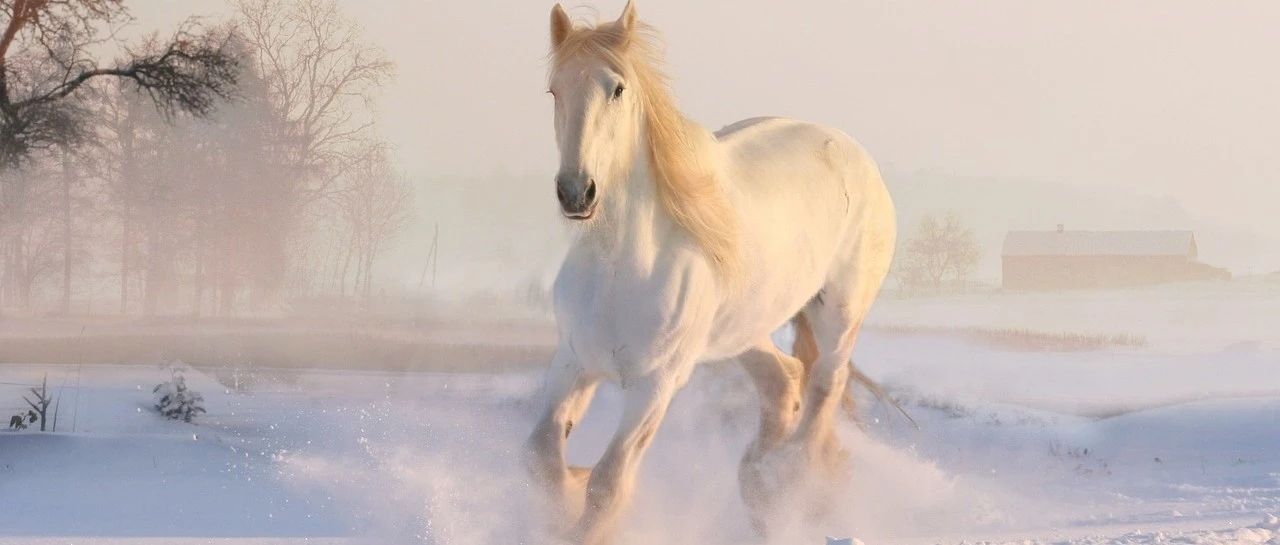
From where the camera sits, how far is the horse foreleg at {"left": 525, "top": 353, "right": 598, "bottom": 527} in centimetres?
520

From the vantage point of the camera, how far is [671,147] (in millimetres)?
5035

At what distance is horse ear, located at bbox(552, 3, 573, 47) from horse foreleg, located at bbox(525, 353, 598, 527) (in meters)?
1.25

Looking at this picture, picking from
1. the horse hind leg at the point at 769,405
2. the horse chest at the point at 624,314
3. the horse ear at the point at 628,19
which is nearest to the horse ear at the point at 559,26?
the horse ear at the point at 628,19

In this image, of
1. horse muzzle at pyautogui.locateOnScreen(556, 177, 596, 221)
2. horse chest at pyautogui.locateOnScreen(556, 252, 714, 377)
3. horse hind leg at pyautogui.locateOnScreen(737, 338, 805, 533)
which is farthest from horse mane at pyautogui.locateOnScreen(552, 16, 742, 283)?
horse hind leg at pyautogui.locateOnScreen(737, 338, 805, 533)

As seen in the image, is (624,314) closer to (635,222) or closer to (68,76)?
(635,222)

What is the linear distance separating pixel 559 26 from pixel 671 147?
0.63m

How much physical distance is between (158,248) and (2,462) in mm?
4726

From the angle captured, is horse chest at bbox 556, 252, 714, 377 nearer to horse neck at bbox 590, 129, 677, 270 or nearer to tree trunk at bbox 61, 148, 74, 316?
horse neck at bbox 590, 129, 677, 270

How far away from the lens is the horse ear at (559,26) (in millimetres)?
4875

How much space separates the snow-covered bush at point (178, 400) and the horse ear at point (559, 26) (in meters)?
5.77

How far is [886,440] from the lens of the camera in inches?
303

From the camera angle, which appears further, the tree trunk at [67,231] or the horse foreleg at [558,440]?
the tree trunk at [67,231]

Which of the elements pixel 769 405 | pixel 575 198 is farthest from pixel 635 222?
pixel 769 405

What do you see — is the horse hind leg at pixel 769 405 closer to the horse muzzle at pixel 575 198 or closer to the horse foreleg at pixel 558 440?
the horse foreleg at pixel 558 440
